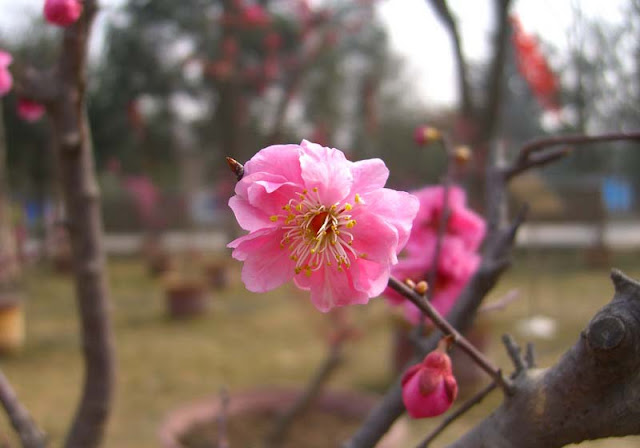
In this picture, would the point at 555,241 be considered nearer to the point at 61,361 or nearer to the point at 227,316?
the point at 227,316

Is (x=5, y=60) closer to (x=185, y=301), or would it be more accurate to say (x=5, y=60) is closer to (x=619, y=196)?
(x=185, y=301)

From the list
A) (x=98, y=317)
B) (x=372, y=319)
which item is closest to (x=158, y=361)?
(x=372, y=319)

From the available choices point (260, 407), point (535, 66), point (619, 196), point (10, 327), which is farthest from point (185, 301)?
point (619, 196)

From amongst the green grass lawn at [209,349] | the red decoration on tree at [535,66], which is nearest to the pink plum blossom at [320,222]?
the green grass lawn at [209,349]

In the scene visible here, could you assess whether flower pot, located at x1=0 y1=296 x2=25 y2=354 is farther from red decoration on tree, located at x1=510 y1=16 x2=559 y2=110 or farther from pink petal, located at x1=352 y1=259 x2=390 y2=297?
red decoration on tree, located at x1=510 y1=16 x2=559 y2=110

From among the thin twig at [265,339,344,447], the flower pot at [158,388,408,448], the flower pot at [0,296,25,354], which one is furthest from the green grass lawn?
the thin twig at [265,339,344,447]

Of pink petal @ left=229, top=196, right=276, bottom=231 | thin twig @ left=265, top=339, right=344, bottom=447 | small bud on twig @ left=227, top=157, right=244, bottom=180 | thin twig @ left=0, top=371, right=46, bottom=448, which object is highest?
small bud on twig @ left=227, top=157, right=244, bottom=180
